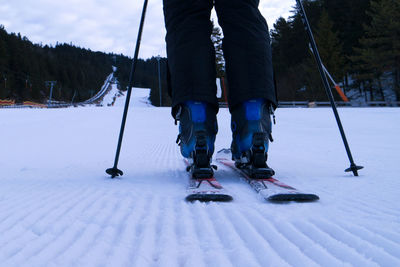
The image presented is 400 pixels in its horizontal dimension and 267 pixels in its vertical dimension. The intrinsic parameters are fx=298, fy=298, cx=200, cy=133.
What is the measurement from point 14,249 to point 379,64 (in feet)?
86.4

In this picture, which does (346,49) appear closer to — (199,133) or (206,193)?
(199,133)

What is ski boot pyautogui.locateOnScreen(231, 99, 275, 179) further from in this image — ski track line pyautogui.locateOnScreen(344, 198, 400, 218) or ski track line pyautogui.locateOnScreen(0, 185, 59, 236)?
ski track line pyautogui.locateOnScreen(0, 185, 59, 236)

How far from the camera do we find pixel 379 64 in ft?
73.3

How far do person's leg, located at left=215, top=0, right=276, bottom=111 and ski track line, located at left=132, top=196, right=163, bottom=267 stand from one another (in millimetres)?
654

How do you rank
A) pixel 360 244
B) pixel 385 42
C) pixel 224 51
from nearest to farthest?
pixel 360 244
pixel 224 51
pixel 385 42

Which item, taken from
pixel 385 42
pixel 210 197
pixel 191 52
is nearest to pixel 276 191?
pixel 210 197

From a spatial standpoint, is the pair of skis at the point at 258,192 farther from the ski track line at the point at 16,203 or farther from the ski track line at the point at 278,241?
the ski track line at the point at 16,203

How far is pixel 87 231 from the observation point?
0.73m

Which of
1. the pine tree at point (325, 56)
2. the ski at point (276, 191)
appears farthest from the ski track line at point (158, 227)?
the pine tree at point (325, 56)

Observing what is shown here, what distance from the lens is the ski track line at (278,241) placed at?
59cm

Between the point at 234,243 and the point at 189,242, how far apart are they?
0.10 meters

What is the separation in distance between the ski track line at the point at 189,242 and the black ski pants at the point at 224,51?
1.90 feet

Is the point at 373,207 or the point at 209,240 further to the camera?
the point at 373,207

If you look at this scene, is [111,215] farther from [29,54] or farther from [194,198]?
[29,54]
